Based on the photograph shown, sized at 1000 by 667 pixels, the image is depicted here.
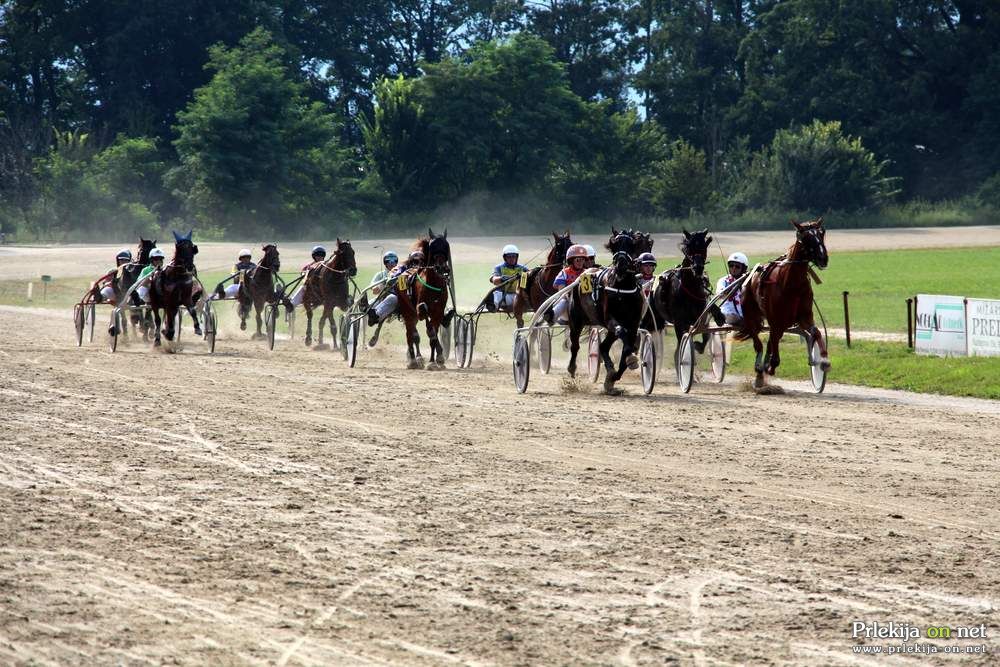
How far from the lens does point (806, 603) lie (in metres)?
6.46

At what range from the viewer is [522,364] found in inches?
614

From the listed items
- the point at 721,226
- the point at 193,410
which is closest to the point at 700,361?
the point at 193,410

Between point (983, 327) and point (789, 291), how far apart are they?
147 inches

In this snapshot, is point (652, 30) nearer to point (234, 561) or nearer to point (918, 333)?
point (918, 333)

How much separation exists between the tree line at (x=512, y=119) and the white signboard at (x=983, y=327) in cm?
3884

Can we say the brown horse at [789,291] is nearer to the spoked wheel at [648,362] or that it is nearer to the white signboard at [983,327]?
the spoked wheel at [648,362]

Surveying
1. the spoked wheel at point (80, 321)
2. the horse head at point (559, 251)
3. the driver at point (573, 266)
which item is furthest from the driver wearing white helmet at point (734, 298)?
the spoked wheel at point (80, 321)

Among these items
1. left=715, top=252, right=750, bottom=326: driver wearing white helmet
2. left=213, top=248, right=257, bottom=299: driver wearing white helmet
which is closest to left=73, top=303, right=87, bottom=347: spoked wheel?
left=213, top=248, right=257, bottom=299: driver wearing white helmet

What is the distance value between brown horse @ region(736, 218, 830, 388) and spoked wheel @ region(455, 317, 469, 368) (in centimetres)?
470

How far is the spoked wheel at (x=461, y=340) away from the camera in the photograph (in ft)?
63.9

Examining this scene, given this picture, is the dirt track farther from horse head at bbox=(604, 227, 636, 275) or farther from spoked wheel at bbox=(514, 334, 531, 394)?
horse head at bbox=(604, 227, 636, 275)

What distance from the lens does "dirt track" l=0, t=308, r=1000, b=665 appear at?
594cm

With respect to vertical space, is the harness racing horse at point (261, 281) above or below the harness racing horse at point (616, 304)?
above

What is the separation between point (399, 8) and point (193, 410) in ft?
204
